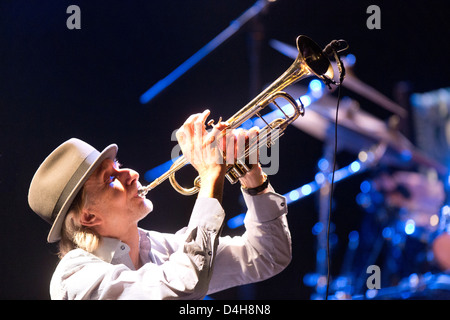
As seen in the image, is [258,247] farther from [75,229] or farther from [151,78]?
[151,78]

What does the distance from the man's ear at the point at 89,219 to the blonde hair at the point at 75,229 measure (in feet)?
0.06

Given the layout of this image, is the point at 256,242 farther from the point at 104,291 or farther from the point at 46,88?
the point at 46,88

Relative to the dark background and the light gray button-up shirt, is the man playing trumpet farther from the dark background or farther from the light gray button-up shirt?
the dark background

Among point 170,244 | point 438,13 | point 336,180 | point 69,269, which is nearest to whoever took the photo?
point 69,269

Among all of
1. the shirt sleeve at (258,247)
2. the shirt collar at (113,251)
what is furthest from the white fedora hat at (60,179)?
the shirt sleeve at (258,247)

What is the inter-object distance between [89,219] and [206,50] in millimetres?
1810

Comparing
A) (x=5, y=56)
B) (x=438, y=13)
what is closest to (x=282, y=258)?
(x=5, y=56)

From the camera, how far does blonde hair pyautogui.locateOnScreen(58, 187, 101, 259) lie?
1.92 meters

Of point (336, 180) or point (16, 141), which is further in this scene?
point (336, 180)

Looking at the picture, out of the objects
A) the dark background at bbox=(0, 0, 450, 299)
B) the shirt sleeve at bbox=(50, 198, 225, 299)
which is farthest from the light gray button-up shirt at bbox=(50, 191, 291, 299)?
the dark background at bbox=(0, 0, 450, 299)

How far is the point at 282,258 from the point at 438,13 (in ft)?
9.62

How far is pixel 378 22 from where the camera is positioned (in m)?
3.70
